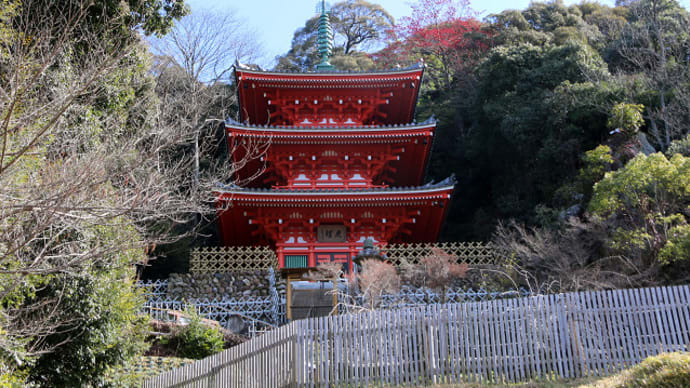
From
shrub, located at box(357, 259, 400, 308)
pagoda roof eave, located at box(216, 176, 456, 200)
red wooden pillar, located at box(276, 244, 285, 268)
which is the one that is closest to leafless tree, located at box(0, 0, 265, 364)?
shrub, located at box(357, 259, 400, 308)

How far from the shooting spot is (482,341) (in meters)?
8.00

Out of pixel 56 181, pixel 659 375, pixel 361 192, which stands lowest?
pixel 659 375

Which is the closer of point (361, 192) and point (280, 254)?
point (361, 192)

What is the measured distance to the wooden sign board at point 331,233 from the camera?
1781cm

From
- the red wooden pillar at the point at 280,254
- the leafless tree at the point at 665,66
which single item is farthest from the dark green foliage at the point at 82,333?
the leafless tree at the point at 665,66

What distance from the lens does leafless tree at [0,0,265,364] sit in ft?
19.0

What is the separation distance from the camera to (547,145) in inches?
788

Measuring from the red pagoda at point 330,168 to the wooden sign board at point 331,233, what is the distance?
0.11 ft

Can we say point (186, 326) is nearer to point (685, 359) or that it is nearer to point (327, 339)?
point (327, 339)

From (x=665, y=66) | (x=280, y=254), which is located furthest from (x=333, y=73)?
(x=665, y=66)

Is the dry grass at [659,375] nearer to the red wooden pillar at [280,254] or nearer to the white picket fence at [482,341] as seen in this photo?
the white picket fence at [482,341]

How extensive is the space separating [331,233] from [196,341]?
733cm

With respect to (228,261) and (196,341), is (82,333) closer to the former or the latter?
(196,341)

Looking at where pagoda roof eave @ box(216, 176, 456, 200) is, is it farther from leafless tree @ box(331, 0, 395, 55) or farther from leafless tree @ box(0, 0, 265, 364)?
leafless tree @ box(331, 0, 395, 55)
